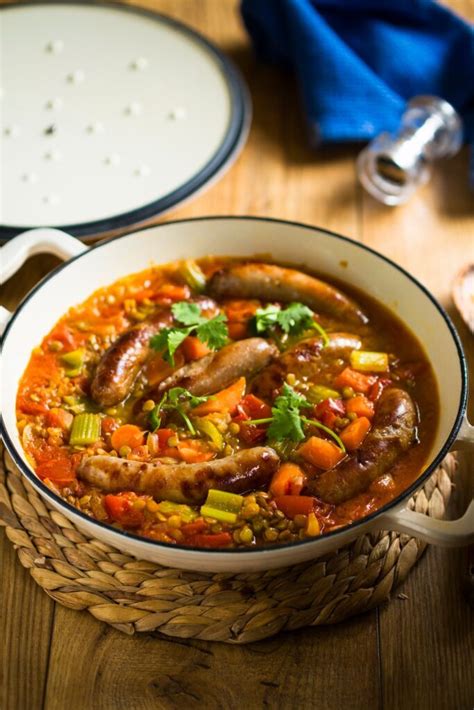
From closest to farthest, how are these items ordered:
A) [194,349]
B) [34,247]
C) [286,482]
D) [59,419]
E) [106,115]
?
[286,482] → [59,419] → [194,349] → [34,247] → [106,115]

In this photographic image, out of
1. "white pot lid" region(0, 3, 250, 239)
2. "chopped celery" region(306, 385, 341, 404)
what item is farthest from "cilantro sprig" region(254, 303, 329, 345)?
"white pot lid" region(0, 3, 250, 239)

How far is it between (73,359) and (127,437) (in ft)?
1.32

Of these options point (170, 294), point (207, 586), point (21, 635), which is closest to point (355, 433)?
point (207, 586)

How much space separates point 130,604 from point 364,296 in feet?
4.66

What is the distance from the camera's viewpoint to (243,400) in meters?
3.07

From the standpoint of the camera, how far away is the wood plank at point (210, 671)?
2508 millimetres

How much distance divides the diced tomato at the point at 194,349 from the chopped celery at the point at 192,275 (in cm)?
30

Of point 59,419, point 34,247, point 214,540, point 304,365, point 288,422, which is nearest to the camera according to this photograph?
point 214,540

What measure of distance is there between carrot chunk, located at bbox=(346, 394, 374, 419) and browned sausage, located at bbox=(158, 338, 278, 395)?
33 cm

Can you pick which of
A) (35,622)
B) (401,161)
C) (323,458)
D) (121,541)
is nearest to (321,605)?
(323,458)

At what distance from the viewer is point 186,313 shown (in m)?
3.26

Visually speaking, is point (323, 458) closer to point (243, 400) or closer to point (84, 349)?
point (243, 400)

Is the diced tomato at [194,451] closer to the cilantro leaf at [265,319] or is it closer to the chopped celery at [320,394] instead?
the chopped celery at [320,394]

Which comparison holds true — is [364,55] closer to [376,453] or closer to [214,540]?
[376,453]
